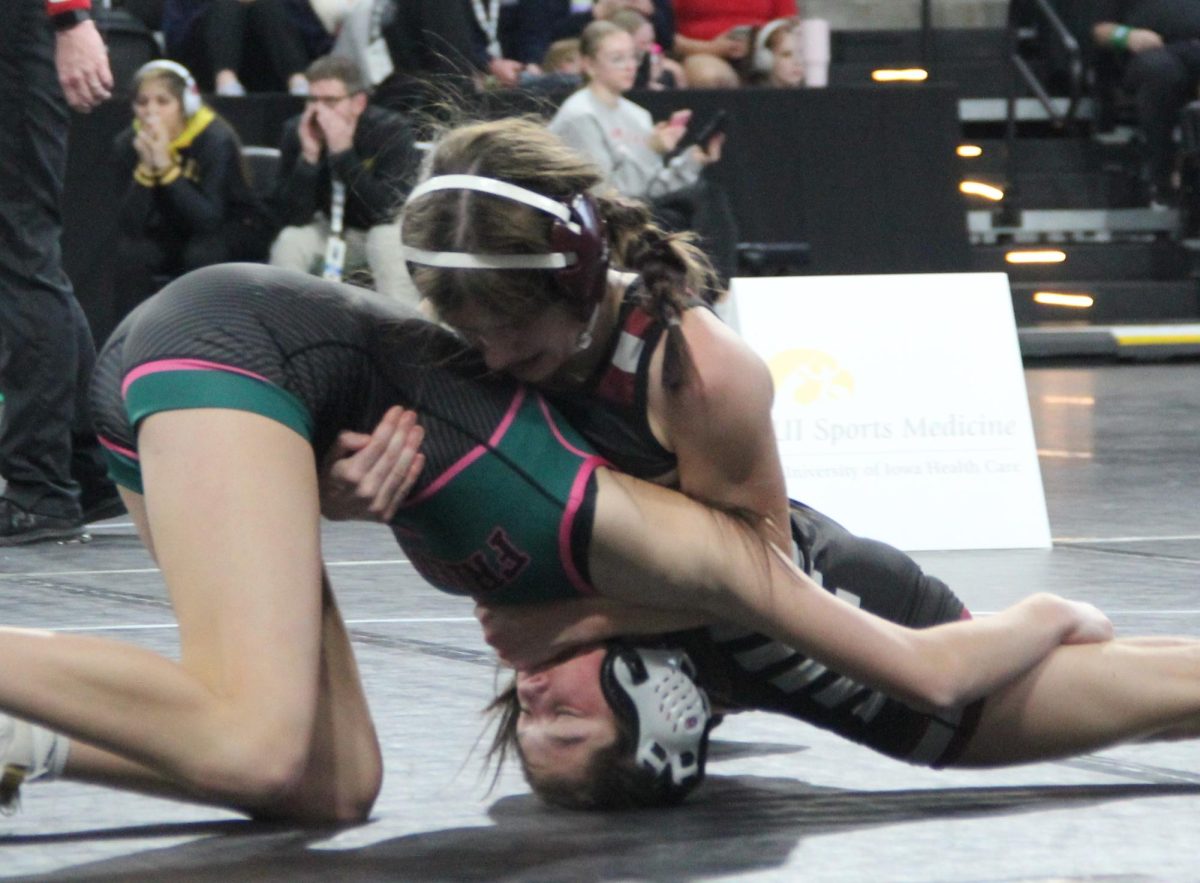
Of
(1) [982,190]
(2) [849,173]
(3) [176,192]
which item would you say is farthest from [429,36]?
(1) [982,190]

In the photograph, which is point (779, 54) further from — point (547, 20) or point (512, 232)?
point (512, 232)

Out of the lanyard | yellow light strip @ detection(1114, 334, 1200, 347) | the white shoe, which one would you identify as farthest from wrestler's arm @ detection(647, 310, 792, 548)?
yellow light strip @ detection(1114, 334, 1200, 347)

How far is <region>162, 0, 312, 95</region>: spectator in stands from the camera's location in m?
8.84

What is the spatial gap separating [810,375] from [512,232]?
252 cm

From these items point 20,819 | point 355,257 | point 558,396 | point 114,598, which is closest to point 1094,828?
point 558,396

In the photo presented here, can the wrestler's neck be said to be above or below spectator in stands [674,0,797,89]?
above

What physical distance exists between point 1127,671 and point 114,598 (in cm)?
209

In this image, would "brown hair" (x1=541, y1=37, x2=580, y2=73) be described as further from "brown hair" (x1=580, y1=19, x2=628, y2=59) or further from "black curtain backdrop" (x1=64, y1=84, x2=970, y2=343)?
"brown hair" (x1=580, y1=19, x2=628, y2=59)

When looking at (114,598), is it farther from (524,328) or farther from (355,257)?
(355,257)

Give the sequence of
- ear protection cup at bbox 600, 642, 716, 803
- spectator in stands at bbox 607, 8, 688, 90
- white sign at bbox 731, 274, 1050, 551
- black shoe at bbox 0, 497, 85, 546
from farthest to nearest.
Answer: spectator in stands at bbox 607, 8, 688, 90
white sign at bbox 731, 274, 1050, 551
black shoe at bbox 0, 497, 85, 546
ear protection cup at bbox 600, 642, 716, 803

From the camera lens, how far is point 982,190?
1066cm

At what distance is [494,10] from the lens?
853 centimetres

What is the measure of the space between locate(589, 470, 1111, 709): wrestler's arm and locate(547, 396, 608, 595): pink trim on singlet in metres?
0.02

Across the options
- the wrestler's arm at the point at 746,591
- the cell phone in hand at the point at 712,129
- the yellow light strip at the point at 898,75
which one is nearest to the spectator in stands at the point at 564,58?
the cell phone in hand at the point at 712,129
